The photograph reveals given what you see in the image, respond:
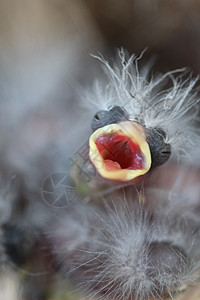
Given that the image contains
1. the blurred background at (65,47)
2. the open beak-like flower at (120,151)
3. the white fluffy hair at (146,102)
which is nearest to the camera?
the open beak-like flower at (120,151)

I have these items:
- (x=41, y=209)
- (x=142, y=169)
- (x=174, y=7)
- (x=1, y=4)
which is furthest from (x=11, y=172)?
(x=174, y=7)

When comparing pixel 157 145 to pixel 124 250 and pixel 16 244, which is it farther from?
pixel 16 244

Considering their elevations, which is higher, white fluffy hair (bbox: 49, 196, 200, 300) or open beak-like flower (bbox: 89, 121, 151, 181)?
open beak-like flower (bbox: 89, 121, 151, 181)

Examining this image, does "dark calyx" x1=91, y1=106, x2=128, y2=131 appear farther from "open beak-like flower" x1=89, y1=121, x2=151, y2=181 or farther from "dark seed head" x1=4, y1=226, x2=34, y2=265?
"dark seed head" x1=4, y1=226, x2=34, y2=265

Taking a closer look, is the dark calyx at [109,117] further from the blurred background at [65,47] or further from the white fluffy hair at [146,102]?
the blurred background at [65,47]

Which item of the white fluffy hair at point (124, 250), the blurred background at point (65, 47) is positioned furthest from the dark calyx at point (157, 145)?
the blurred background at point (65, 47)

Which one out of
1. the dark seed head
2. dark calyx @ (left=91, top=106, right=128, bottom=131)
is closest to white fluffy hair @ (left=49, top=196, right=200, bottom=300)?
the dark seed head
